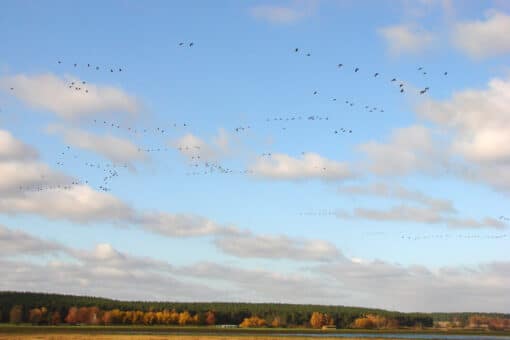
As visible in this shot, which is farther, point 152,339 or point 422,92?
point 152,339

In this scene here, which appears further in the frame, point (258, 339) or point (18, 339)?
point (258, 339)

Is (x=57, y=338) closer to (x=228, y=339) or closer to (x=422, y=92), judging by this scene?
(x=228, y=339)

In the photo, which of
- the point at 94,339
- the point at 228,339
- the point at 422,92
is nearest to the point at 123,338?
the point at 94,339

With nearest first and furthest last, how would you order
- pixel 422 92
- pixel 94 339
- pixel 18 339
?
pixel 422 92 < pixel 18 339 < pixel 94 339

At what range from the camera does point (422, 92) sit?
50.7m

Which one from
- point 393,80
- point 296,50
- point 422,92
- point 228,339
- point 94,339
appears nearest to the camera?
point 296,50

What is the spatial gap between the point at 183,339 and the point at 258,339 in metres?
14.0

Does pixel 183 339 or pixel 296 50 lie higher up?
pixel 296 50

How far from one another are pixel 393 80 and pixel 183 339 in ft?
247

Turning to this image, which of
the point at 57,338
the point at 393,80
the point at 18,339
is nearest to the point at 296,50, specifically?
the point at 393,80

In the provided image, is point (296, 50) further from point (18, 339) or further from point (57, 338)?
point (57, 338)

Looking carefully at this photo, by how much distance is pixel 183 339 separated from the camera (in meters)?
110

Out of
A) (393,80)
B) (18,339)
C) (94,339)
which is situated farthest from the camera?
(94,339)

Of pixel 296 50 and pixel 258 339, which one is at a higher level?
pixel 296 50
